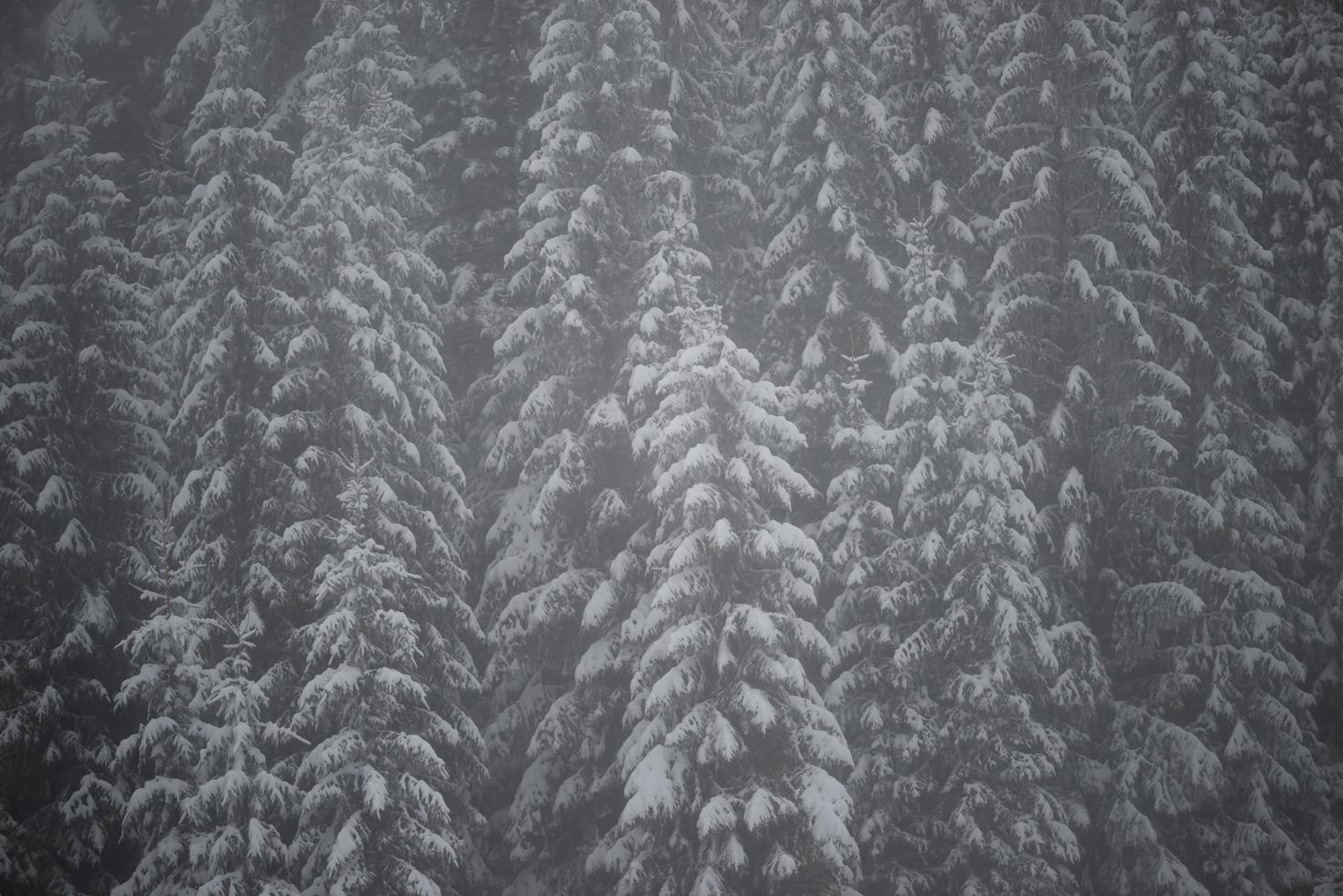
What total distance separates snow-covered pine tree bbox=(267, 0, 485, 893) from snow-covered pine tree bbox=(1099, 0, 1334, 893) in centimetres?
1044

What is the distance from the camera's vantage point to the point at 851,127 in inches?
920

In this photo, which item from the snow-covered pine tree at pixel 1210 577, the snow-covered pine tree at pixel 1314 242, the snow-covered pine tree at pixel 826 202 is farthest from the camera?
the snow-covered pine tree at pixel 1314 242

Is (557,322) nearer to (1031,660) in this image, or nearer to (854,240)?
(854,240)

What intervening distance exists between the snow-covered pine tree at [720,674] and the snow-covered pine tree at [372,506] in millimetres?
2434

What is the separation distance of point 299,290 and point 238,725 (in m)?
7.12

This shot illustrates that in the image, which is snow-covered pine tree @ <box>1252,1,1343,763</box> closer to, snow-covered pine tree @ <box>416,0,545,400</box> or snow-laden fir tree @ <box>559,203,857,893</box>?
snow-laden fir tree @ <box>559,203,857,893</box>

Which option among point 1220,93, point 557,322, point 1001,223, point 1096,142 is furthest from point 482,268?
point 1220,93

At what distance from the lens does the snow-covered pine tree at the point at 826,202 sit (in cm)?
2273

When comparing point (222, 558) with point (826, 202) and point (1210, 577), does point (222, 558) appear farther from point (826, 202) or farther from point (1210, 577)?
point (1210, 577)

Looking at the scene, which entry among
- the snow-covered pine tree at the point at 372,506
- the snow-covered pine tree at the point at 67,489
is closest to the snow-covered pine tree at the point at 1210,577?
the snow-covered pine tree at the point at 372,506

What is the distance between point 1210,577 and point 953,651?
4.85 m

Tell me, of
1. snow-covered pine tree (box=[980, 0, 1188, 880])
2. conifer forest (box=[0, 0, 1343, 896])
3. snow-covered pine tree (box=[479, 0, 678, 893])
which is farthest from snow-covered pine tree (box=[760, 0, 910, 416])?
snow-covered pine tree (box=[479, 0, 678, 893])

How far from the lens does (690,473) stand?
59.1 ft

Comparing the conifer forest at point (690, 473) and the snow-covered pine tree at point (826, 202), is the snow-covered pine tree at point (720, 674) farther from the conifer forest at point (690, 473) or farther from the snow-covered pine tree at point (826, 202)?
the snow-covered pine tree at point (826, 202)
